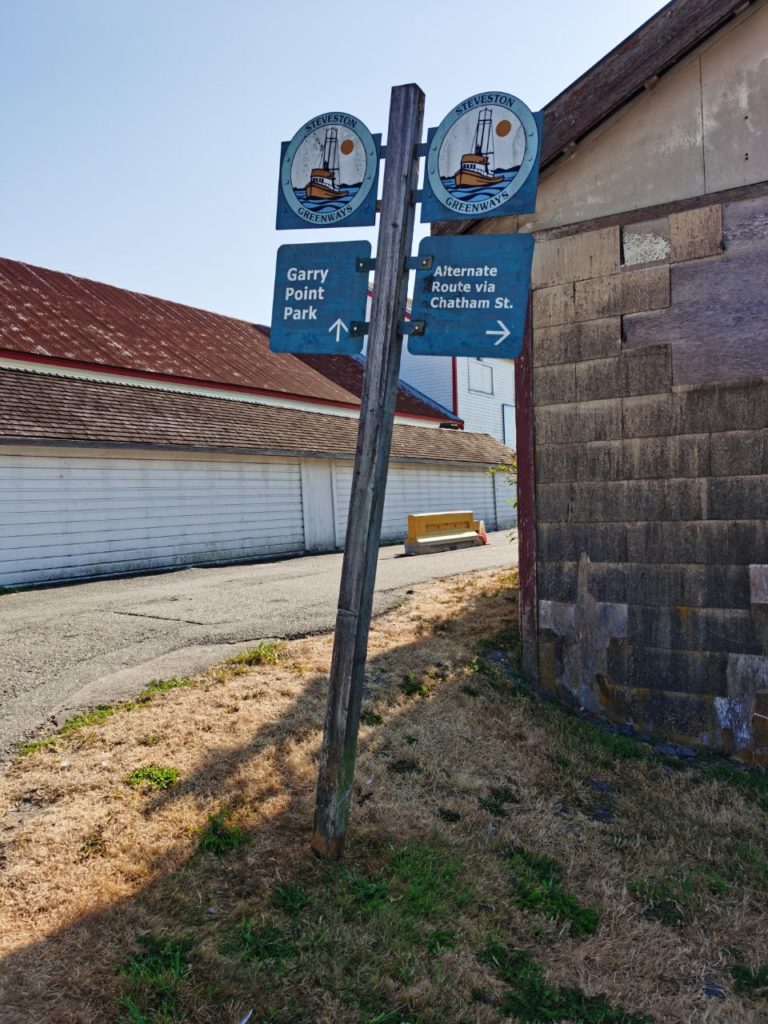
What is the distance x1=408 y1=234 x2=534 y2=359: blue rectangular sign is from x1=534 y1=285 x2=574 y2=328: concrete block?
273cm

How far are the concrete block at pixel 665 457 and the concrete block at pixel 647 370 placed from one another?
1.26ft

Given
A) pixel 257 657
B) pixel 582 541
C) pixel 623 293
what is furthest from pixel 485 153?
pixel 257 657

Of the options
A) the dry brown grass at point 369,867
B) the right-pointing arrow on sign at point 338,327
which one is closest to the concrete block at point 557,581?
the dry brown grass at point 369,867

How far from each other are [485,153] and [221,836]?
3.58m

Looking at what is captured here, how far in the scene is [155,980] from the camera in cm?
279

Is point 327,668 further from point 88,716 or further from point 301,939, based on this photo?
point 301,939

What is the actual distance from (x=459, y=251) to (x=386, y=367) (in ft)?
2.15

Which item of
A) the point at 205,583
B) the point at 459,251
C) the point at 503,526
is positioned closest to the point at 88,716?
the point at 459,251

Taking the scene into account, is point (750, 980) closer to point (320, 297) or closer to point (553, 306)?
point (320, 297)

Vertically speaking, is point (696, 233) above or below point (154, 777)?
above

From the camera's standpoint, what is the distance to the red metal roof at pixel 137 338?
52.7 ft

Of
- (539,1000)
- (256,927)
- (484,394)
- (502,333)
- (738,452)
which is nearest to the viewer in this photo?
(539,1000)

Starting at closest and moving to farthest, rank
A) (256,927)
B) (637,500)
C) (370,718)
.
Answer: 1. (256,927)
2. (370,718)
3. (637,500)

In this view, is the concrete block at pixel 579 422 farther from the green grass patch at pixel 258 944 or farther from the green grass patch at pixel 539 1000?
the green grass patch at pixel 258 944
